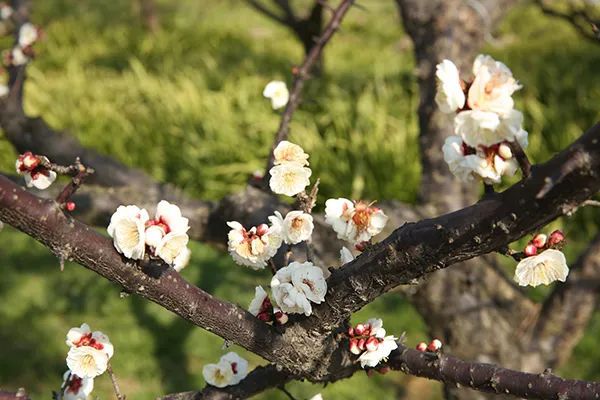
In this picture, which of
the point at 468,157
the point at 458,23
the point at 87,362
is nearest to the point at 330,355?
the point at 87,362

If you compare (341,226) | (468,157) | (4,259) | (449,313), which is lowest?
(4,259)

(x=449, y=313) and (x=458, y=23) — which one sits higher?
(x=458, y=23)

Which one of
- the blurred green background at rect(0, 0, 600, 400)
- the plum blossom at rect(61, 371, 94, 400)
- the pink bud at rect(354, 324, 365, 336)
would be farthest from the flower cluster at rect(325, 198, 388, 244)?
the blurred green background at rect(0, 0, 600, 400)

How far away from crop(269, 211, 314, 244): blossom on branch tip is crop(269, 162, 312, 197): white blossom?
0.15 feet

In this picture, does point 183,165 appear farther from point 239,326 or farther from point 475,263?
point 239,326

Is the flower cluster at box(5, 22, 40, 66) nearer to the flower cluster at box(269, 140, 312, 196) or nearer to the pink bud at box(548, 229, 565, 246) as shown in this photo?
the flower cluster at box(269, 140, 312, 196)

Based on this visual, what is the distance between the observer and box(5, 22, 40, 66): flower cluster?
2.85 metres

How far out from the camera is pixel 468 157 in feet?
3.45

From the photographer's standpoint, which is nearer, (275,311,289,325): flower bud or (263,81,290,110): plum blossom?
(275,311,289,325): flower bud

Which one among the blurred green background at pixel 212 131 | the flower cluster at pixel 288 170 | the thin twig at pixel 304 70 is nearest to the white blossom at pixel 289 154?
the flower cluster at pixel 288 170

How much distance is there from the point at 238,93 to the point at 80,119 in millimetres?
1482

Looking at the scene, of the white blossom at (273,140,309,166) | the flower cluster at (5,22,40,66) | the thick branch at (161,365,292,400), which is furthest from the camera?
the flower cluster at (5,22,40,66)

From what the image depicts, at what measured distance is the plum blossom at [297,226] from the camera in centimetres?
137

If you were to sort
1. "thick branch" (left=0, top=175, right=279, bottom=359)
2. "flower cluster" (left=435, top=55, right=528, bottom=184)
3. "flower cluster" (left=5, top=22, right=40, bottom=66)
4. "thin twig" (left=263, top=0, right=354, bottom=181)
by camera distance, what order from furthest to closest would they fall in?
"flower cluster" (left=5, top=22, right=40, bottom=66) → "thin twig" (left=263, top=0, right=354, bottom=181) → "thick branch" (left=0, top=175, right=279, bottom=359) → "flower cluster" (left=435, top=55, right=528, bottom=184)
